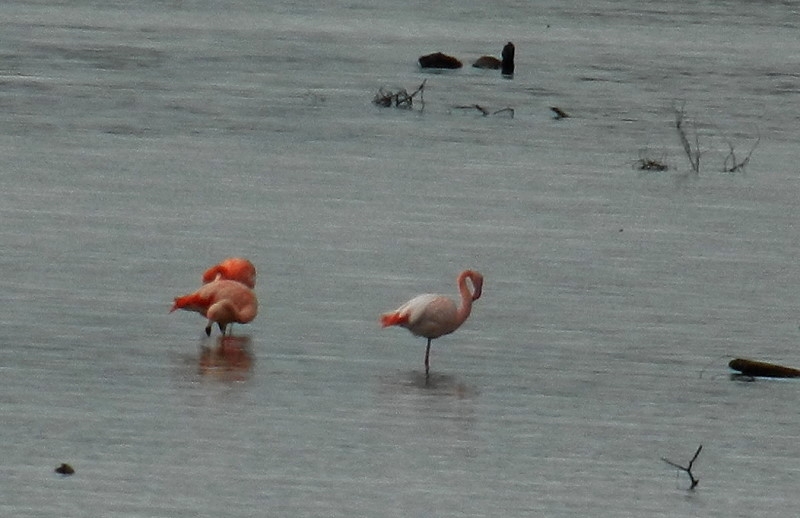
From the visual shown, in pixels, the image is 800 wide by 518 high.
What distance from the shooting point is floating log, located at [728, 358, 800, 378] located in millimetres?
12508

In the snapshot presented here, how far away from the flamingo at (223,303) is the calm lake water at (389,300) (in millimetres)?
182

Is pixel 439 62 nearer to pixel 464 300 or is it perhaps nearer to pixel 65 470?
pixel 464 300

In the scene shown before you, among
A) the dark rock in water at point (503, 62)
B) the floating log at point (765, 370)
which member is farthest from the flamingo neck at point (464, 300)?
the dark rock in water at point (503, 62)

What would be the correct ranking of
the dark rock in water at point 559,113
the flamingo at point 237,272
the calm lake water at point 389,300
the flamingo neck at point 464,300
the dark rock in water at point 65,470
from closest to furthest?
the dark rock in water at point 65,470 < the calm lake water at point 389,300 < the flamingo neck at point 464,300 < the flamingo at point 237,272 < the dark rock in water at point 559,113

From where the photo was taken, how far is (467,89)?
33.5m

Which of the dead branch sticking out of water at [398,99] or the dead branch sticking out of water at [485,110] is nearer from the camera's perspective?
the dead branch sticking out of water at [485,110]

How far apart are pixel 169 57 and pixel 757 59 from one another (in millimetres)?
11702

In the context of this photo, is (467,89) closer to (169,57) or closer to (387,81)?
(387,81)

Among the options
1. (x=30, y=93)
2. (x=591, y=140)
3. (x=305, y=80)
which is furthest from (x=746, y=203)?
(x=305, y=80)

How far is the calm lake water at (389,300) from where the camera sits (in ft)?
32.2

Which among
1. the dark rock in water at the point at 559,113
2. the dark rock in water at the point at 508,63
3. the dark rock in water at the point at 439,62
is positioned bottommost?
the dark rock in water at the point at 439,62

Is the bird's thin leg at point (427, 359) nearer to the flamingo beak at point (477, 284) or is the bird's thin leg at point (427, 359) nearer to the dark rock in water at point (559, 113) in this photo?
the flamingo beak at point (477, 284)

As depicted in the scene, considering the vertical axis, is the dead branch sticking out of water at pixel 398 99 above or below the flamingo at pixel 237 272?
below

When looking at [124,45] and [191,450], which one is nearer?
[191,450]
